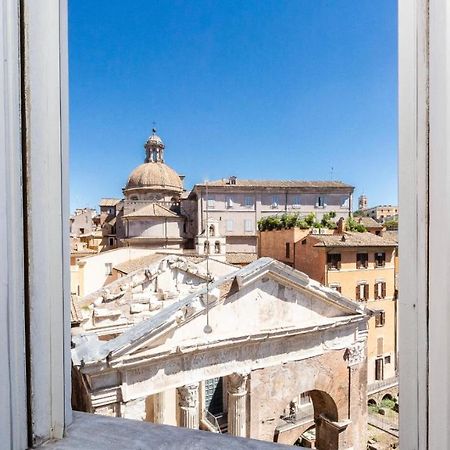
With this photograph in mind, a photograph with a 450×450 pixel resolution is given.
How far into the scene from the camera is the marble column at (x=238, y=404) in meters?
3.09

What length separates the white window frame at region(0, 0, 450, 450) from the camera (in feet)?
1.30

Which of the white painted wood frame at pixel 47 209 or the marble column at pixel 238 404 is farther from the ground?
the white painted wood frame at pixel 47 209

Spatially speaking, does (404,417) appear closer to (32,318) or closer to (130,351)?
(32,318)

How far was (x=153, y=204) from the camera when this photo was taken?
17328 mm

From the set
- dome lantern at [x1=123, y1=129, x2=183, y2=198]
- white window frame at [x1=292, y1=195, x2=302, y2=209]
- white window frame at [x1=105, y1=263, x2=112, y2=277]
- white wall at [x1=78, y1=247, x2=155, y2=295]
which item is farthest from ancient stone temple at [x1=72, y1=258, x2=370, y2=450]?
dome lantern at [x1=123, y1=129, x2=183, y2=198]

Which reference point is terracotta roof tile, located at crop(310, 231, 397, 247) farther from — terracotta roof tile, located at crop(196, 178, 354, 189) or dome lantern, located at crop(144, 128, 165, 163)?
dome lantern, located at crop(144, 128, 165, 163)

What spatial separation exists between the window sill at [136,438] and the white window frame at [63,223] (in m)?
0.03

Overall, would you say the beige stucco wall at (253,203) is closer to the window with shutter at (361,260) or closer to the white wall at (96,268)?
the white wall at (96,268)

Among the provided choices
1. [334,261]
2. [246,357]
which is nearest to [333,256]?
[334,261]

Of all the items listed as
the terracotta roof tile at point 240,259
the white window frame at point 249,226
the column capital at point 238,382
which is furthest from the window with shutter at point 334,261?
the white window frame at point 249,226

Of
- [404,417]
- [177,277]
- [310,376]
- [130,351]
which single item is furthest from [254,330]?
[404,417]

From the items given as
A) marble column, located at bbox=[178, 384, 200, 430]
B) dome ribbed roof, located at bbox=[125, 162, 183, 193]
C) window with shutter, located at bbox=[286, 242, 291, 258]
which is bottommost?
marble column, located at bbox=[178, 384, 200, 430]

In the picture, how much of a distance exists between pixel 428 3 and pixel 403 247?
0.29 meters

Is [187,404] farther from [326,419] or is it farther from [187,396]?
[326,419]
